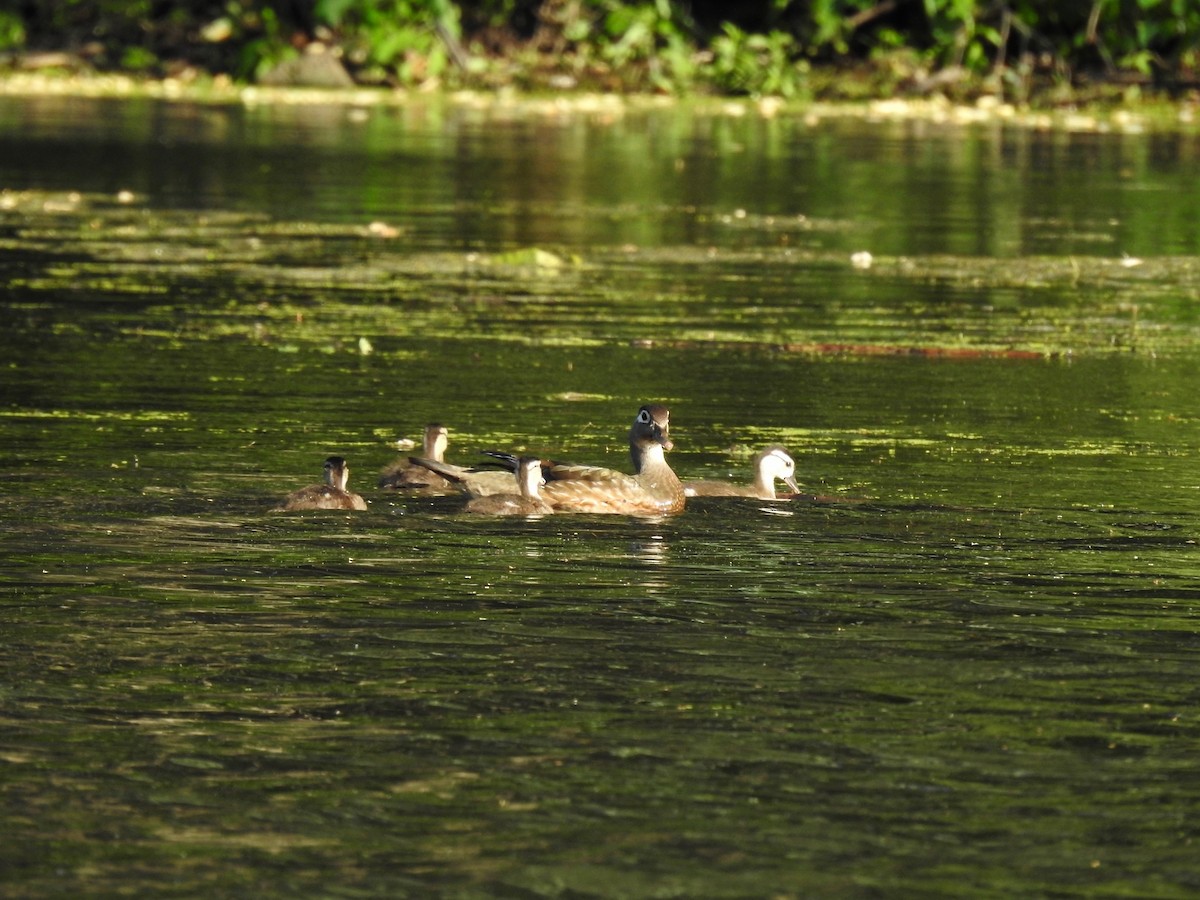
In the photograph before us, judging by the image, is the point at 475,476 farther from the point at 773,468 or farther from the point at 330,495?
the point at 773,468

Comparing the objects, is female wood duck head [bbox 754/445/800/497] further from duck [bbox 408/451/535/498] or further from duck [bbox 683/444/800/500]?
duck [bbox 408/451/535/498]

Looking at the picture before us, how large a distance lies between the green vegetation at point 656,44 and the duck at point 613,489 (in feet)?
81.6

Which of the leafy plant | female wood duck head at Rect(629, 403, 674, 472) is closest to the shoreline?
the leafy plant

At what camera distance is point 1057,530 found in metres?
8.49

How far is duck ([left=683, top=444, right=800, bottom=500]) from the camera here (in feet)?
29.7

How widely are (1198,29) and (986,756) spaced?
1142 inches

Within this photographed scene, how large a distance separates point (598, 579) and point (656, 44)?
94.7ft

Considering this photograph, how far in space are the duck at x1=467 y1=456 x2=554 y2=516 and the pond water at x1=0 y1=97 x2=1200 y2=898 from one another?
14cm

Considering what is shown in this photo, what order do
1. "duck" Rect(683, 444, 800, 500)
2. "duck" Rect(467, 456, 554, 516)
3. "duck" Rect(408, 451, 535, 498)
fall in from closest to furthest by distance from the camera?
"duck" Rect(467, 456, 554, 516)
"duck" Rect(408, 451, 535, 498)
"duck" Rect(683, 444, 800, 500)

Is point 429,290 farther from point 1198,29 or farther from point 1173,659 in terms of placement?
point 1198,29

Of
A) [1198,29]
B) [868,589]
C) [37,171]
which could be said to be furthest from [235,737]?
[1198,29]

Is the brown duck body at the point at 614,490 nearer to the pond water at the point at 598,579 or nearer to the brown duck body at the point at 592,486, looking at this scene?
the brown duck body at the point at 592,486

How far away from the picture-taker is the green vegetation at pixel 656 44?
3422cm

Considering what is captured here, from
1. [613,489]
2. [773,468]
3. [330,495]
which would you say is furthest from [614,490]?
[330,495]
